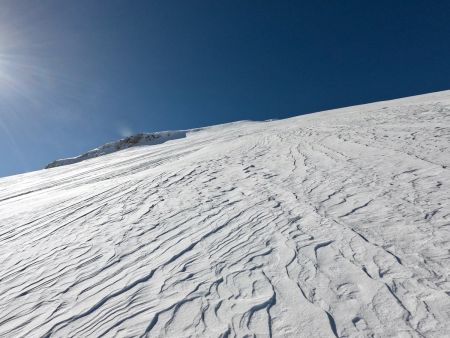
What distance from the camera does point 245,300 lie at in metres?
2.38

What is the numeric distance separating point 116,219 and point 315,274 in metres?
3.61

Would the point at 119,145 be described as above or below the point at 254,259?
above

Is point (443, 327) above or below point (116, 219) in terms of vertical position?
below

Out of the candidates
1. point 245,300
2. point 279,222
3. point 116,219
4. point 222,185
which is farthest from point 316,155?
point 245,300

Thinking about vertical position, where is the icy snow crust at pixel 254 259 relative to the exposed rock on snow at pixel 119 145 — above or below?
below

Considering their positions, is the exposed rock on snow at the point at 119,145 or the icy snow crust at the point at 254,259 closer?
the icy snow crust at the point at 254,259

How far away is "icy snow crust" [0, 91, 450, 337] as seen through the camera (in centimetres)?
212

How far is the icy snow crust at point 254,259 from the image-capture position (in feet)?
6.95

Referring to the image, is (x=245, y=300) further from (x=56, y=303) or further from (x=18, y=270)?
(x=18, y=270)

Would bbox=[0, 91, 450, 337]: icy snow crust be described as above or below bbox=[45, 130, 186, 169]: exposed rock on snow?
below

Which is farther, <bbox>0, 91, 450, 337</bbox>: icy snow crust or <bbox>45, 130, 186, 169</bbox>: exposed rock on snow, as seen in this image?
<bbox>45, 130, 186, 169</bbox>: exposed rock on snow

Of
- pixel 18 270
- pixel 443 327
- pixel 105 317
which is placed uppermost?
pixel 18 270

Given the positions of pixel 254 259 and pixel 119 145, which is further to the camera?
pixel 119 145

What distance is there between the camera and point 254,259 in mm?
2992
